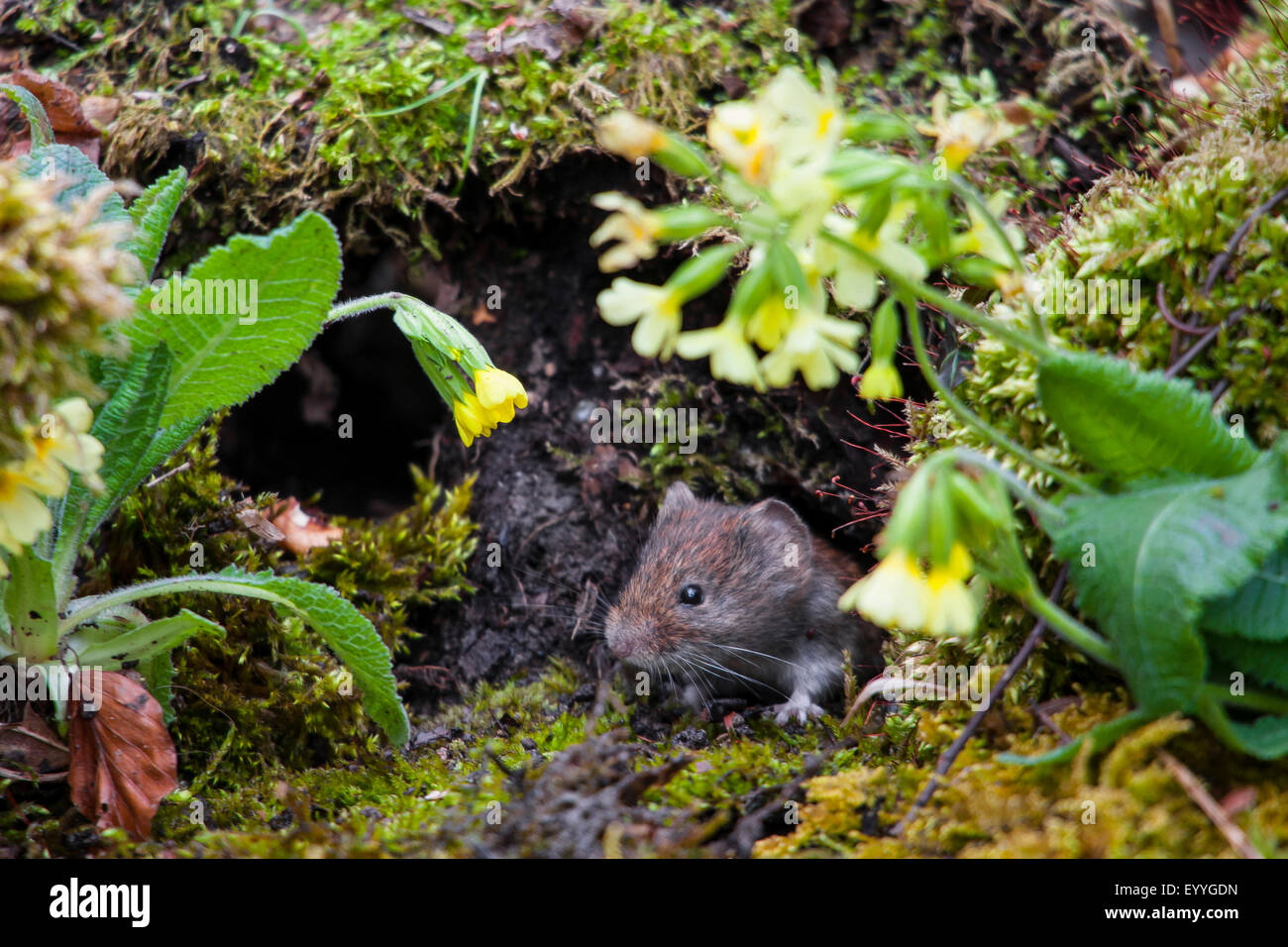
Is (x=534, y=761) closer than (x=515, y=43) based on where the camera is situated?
Yes

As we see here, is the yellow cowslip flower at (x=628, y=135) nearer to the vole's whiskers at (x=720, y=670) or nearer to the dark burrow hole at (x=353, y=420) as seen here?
the vole's whiskers at (x=720, y=670)

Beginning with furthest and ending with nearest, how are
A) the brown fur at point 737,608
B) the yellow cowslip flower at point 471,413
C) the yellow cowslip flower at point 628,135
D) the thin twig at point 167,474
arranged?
the brown fur at point 737,608, the thin twig at point 167,474, the yellow cowslip flower at point 471,413, the yellow cowslip flower at point 628,135

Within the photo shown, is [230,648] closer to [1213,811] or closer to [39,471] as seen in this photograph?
[39,471]

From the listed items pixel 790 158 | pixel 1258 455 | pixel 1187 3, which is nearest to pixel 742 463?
pixel 1258 455

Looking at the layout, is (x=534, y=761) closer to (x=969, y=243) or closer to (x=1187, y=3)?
(x=969, y=243)

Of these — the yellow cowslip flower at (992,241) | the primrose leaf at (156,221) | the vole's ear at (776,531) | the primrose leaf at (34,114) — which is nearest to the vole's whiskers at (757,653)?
the vole's ear at (776,531)

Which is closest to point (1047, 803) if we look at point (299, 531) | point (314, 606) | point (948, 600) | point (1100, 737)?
point (1100, 737)
